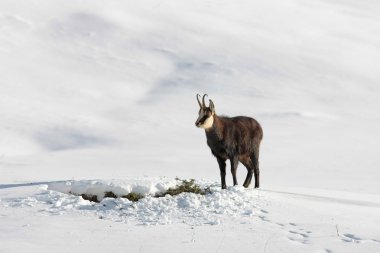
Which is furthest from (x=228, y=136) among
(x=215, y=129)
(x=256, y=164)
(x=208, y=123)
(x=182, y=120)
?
(x=182, y=120)

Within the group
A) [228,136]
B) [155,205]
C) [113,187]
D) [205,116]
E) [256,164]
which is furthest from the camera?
[256,164]

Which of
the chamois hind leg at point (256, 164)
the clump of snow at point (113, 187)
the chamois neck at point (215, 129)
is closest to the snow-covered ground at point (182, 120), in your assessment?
the clump of snow at point (113, 187)

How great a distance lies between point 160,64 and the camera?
4250cm

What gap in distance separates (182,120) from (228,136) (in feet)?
69.1

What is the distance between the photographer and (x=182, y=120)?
34.0 metres

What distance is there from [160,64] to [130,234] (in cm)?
3384

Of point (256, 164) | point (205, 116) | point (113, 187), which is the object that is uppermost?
point (205, 116)

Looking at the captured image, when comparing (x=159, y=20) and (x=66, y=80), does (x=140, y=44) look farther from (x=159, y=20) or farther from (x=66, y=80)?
(x=66, y=80)

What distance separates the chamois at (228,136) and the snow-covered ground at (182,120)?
41.6 inches

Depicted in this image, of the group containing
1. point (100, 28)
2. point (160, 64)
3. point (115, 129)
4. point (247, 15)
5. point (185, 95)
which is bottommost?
point (115, 129)

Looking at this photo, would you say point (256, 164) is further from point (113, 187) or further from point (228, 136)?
point (113, 187)

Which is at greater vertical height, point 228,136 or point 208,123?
point 208,123

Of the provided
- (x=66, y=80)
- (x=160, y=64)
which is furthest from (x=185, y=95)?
(x=66, y=80)

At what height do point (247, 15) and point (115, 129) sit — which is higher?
point (247, 15)
